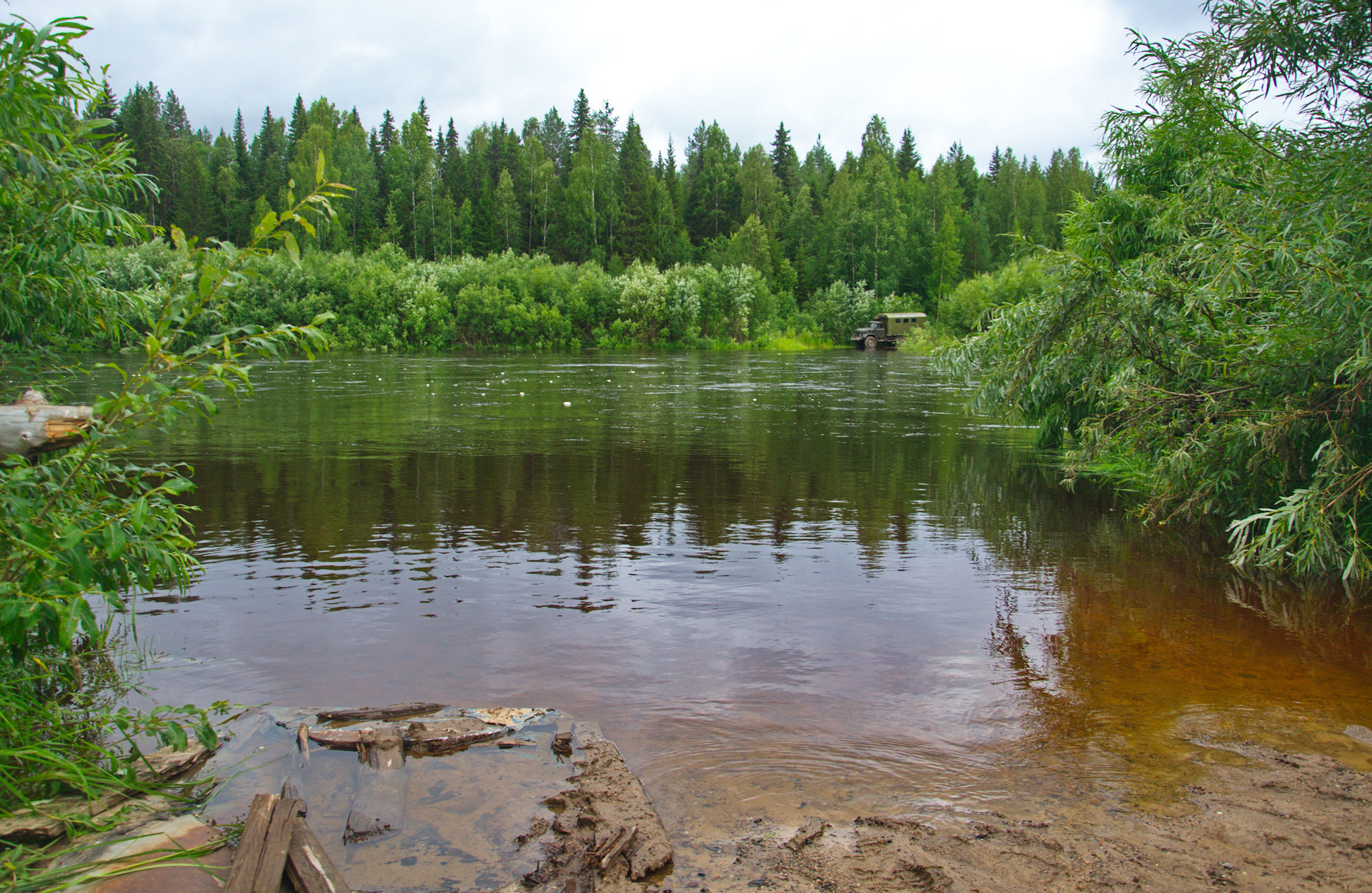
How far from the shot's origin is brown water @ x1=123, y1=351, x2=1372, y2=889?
254 inches

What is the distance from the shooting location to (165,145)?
117m

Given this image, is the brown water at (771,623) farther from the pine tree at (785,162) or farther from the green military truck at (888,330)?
the pine tree at (785,162)

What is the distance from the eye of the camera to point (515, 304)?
3460 inches

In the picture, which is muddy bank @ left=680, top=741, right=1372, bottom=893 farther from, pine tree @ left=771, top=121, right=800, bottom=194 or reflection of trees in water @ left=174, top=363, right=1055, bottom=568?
pine tree @ left=771, top=121, right=800, bottom=194

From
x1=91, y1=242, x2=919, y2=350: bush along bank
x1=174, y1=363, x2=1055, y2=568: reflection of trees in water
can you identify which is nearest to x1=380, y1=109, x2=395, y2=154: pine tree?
x1=91, y1=242, x2=919, y2=350: bush along bank

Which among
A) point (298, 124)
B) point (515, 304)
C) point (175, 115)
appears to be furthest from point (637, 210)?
point (175, 115)

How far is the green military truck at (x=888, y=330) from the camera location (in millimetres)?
97562

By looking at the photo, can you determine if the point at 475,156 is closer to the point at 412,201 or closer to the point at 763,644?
the point at 412,201

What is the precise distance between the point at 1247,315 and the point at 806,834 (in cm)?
1057

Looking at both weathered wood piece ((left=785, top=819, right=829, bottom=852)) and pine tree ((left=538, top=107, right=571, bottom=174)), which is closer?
weathered wood piece ((left=785, top=819, right=829, bottom=852))

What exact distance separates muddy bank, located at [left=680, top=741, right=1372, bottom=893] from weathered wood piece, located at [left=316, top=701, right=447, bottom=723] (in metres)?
2.80

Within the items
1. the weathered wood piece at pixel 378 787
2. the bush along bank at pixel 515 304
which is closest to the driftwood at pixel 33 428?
the weathered wood piece at pixel 378 787

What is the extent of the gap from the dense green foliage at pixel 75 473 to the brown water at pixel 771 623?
76.6 inches

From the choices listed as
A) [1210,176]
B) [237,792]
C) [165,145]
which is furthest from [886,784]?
[165,145]
